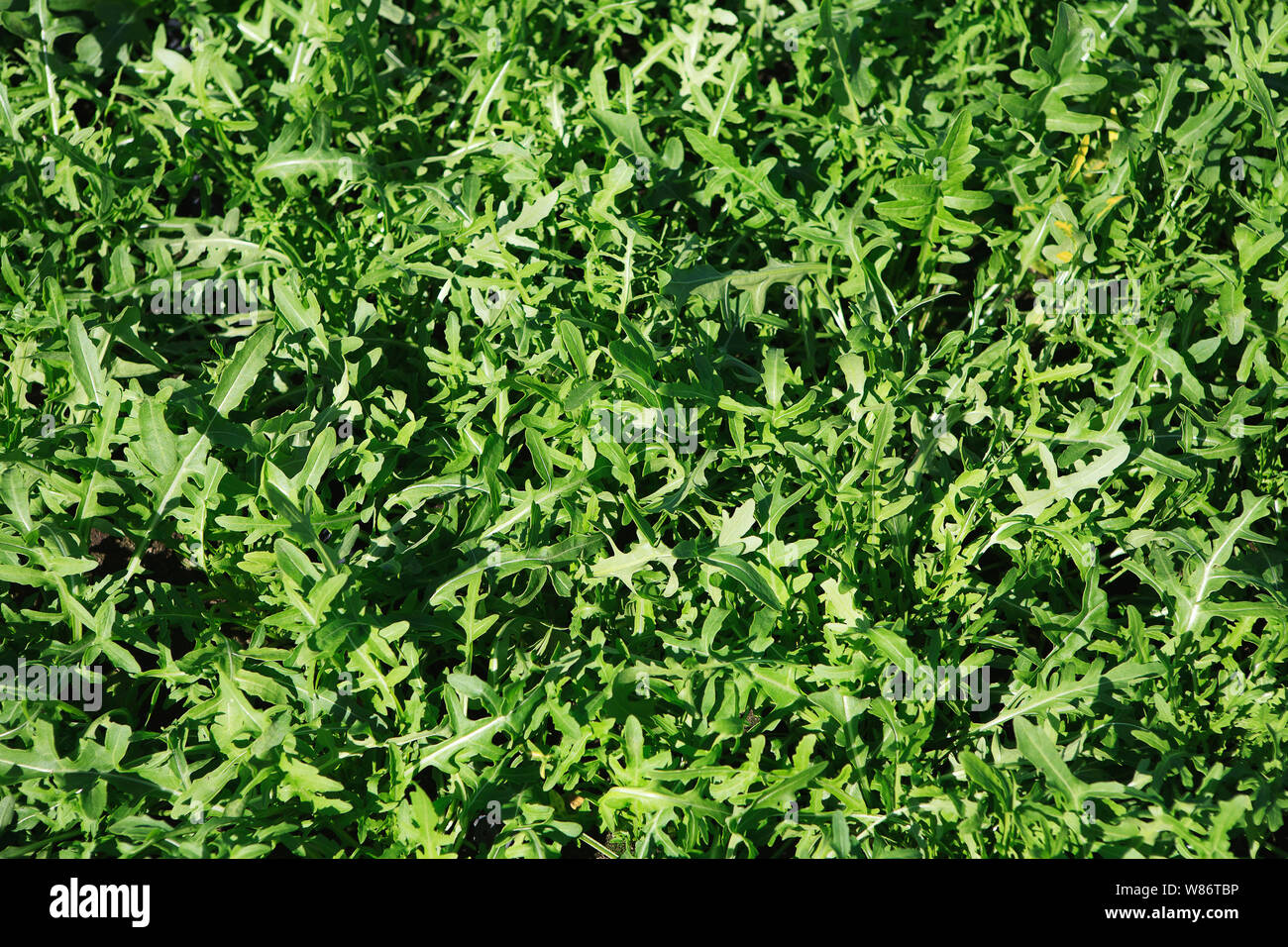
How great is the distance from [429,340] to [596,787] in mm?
1114

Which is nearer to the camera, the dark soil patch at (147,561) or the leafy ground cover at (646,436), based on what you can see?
the leafy ground cover at (646,436)

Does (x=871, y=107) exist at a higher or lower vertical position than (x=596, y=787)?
higher

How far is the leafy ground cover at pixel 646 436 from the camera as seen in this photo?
1766mm

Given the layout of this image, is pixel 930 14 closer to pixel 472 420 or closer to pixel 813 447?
pixel 813 447

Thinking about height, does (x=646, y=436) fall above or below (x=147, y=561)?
above

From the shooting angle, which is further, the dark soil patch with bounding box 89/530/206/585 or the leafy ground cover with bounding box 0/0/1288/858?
the dark soil patch with bounding box 89/530/206/585

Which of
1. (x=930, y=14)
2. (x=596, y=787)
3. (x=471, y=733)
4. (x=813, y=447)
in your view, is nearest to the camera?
(x=471, y=733)

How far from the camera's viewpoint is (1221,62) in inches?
100

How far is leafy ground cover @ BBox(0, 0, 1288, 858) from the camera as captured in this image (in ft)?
5.79

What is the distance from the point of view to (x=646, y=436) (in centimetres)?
204

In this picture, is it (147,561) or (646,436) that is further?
(147,561)

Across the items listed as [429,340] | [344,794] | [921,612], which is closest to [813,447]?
[921,612]
